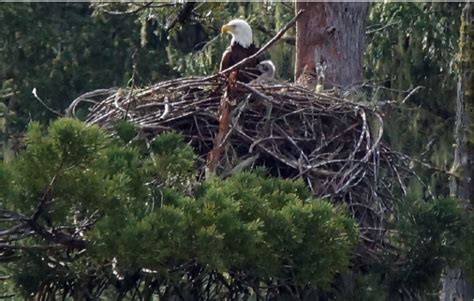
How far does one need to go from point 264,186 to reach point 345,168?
1122 mm

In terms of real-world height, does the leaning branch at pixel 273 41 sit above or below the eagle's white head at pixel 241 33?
above

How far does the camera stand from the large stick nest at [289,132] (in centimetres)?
756

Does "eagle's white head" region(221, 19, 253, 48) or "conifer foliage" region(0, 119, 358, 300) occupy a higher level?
"conifer foliage" region(0, 119, 358, 300)

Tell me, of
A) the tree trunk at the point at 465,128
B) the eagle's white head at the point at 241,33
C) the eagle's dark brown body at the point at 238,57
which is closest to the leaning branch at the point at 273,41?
the eagle's dark brown body at the point at 238,57

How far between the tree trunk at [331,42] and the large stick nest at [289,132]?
1270mm

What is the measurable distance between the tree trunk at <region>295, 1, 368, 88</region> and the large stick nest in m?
1.27

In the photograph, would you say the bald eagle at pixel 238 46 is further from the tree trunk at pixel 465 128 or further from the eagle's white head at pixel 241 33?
the tree trunk at pixel 465 128

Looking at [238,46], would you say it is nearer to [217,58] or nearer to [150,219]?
[217,58]

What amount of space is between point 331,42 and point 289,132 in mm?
1886

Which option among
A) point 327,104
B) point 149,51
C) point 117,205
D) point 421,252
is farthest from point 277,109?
point 149,51

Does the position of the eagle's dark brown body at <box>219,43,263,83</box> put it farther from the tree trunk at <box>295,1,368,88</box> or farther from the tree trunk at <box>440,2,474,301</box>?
the tree trunk at <box>440,2,474,301</box>

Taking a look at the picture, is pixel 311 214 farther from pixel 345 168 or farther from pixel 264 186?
pixel 345 168

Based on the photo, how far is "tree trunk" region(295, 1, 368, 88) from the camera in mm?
9516

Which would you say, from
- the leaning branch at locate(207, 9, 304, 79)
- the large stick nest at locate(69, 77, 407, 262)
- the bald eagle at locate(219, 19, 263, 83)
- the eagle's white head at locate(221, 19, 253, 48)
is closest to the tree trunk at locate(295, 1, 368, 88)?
the bald eagle at locate(219, 19, 263, 83)
